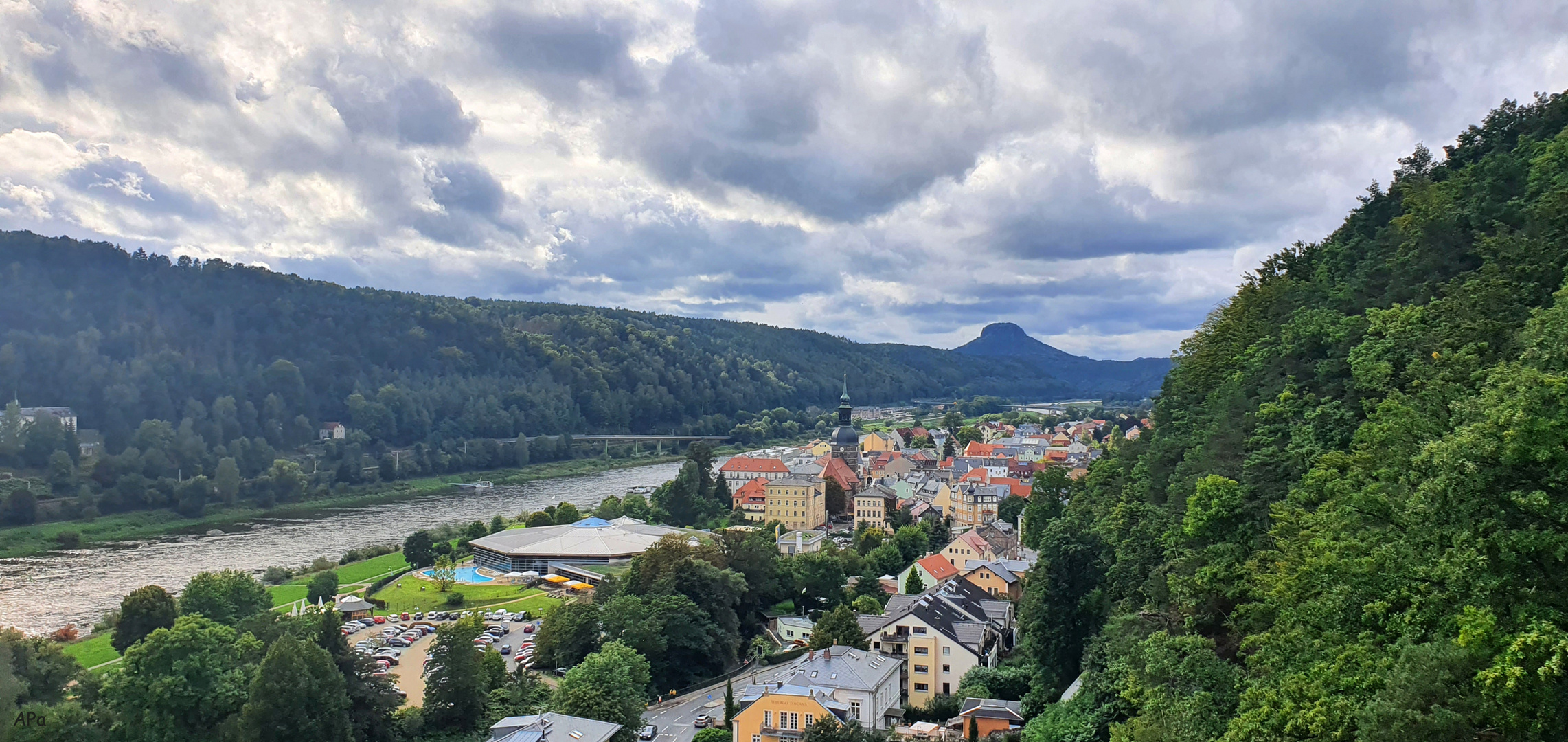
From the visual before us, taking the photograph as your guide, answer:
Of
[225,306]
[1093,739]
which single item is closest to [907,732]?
[1093,739]

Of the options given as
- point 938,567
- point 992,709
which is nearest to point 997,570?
point 938,567

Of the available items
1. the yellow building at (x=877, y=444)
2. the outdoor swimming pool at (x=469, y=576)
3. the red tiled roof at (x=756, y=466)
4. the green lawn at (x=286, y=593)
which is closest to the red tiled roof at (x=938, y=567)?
the outdoor swimming pool at (x=469, y=576)

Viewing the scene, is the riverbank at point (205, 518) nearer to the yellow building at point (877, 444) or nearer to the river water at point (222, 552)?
the river water at point (222, 552)

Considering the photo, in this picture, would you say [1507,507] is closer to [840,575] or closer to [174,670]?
[174,670]

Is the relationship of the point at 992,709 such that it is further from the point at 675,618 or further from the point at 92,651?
the point at 92,651

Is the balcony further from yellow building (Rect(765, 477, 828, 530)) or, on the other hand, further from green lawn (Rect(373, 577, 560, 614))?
yellow building (Rect(765, 477, 828, 530))

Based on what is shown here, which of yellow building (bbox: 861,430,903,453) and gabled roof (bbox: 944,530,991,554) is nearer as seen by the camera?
gabled roof (bbox: 944,530,991,554)

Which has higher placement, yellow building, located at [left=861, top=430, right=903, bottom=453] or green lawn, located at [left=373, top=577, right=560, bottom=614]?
yellow building, located at [left=861, top=430, right=903, bottom=453]

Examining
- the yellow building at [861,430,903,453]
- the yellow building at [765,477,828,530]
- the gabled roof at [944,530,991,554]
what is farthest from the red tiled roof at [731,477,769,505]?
the yellow building at [861,430,903,453]
